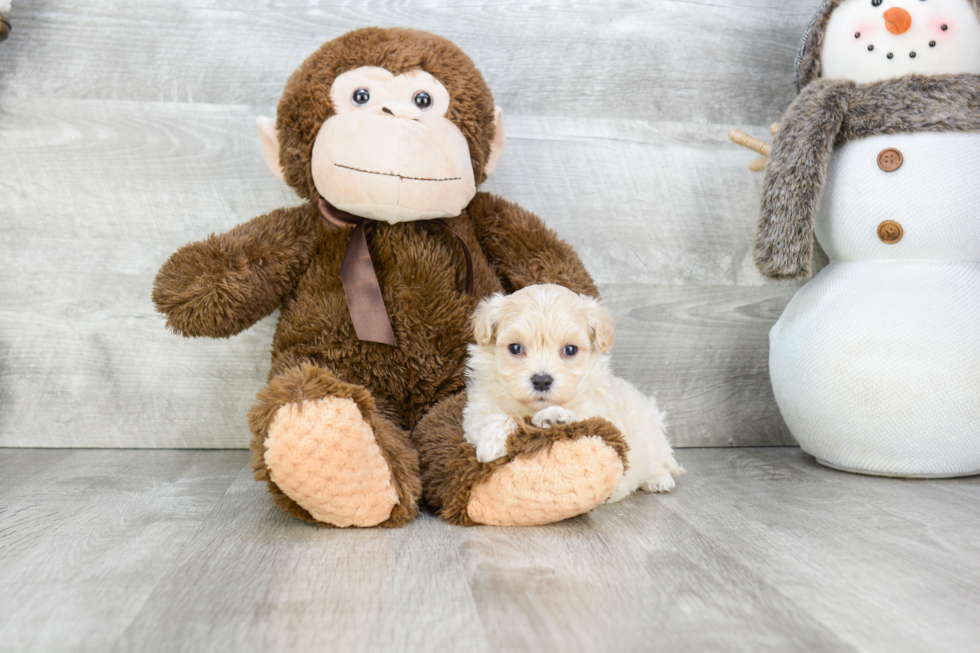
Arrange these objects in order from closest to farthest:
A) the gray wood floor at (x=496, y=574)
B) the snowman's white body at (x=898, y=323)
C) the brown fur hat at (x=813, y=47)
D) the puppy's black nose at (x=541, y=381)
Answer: the gray wood floor at (x=496, y=574), the puppy's black nose at (x=541, y=381), the snowman's white body at (x=898, y=323), the brown fur hat at (x=813, y=47)

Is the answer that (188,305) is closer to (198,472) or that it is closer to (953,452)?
(198,472)

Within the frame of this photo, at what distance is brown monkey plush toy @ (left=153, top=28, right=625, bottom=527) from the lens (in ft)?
3.25

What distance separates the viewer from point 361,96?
1178 mm

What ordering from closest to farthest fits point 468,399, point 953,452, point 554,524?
point 554,524 → point 468,399 → point 953,452

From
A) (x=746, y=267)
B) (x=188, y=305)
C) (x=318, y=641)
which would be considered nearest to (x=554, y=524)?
(x=318, y=641)

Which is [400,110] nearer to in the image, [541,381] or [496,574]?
[541,381]

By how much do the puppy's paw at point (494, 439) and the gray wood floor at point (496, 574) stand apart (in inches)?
4.2

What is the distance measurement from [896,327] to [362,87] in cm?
98

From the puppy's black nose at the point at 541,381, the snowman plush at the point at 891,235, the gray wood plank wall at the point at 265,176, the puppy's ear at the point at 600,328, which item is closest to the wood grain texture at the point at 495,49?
the gray wood plank wall at the point at 265,176

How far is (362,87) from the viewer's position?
3.88 feet

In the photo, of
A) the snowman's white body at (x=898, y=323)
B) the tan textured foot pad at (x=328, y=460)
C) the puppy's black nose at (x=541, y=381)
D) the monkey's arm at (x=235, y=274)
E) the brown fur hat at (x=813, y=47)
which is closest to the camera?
the tan textured foot pad at (x=328, y=460)

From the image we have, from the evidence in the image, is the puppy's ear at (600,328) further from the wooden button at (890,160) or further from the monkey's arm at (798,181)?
the wooden button at (890,160)

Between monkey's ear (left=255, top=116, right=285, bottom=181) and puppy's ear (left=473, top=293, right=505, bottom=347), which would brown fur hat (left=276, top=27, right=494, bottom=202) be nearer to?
monkey's ear (left=255, top=116, right=285, bottom=181)

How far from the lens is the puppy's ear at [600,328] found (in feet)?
3.56
